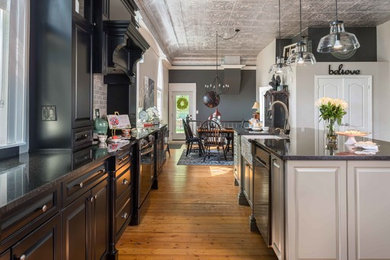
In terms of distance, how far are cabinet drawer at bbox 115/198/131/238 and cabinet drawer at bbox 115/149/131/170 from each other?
15.4 inches

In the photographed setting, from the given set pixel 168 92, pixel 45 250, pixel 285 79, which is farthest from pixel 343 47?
pixel 168 92

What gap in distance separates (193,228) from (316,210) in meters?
1.37

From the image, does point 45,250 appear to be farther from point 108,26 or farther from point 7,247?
point 108,26

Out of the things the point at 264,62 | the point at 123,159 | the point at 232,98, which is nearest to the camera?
the point at 123,159

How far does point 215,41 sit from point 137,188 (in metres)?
5.89

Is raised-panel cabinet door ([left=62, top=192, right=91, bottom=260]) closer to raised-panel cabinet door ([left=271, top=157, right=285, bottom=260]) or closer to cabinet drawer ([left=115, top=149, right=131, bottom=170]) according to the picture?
cabinet drawer ([left=115, top=149, right=131, bottom=170])

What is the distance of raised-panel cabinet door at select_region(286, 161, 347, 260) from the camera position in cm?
179

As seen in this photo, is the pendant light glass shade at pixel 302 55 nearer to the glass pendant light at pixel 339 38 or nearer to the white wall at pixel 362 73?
the glass pendant light at pixel 339 38

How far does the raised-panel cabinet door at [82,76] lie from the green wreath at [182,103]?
8.08m

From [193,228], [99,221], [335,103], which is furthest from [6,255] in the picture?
Result: [335,103]

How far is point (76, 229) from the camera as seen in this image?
147cm

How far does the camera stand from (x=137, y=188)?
9.43 feet

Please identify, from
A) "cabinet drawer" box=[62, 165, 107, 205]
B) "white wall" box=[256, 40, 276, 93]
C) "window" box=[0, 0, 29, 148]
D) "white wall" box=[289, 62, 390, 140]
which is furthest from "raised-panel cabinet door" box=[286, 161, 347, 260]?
"white wall" box=[256, 40, 276, 93]

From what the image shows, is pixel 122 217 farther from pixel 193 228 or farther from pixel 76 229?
pixel 76 229
